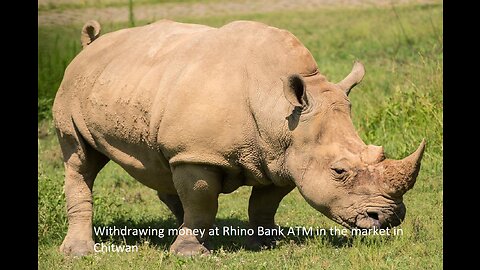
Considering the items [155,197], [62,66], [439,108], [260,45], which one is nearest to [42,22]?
[62,66]

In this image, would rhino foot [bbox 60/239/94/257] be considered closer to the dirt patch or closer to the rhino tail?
the rhino tail

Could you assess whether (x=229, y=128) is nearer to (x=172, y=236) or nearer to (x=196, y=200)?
(x=196, y=200)

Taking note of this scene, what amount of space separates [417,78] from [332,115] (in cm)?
555

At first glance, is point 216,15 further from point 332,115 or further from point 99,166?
point 332,115

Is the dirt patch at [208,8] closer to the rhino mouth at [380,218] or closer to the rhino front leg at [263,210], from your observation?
the rhino front leg at [263,210]

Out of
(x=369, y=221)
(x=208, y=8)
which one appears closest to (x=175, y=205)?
(x=369, y=221)

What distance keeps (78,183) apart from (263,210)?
5.55 feet

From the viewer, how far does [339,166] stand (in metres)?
7.52

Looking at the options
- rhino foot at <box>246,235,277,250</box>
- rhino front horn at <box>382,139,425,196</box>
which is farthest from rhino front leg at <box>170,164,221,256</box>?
rhino front horn at <box>382,139,425,196</box>

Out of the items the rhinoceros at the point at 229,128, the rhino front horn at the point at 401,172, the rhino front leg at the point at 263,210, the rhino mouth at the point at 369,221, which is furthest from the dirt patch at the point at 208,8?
the rhino front horn at the point at 401,172

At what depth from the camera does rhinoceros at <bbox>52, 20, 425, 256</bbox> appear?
7.55 meters

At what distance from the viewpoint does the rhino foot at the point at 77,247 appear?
872 centimetres

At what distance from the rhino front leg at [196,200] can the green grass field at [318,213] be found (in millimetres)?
177

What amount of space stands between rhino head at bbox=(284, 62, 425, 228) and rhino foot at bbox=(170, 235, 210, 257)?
1022 mm
